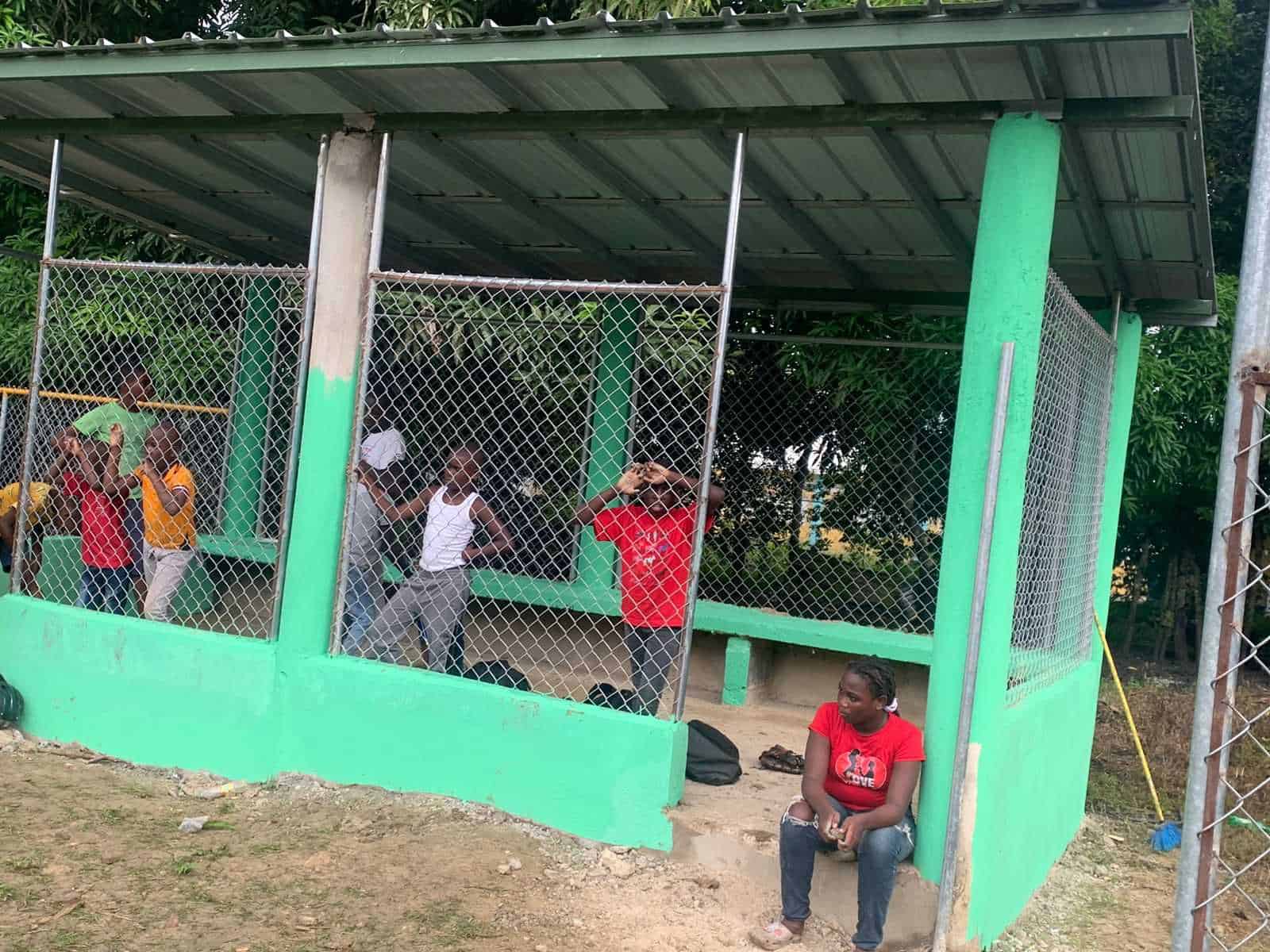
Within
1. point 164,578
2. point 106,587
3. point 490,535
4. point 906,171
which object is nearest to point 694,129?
point 906,171

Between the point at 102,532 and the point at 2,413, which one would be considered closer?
the point at 102,532

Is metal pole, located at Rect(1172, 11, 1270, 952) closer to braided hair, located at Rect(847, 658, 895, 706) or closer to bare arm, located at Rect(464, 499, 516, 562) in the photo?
braided hair, located at Rect(847, 658, 895, 706)

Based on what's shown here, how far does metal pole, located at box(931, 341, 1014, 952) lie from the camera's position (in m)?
4.12

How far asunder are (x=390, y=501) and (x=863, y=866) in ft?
9.10

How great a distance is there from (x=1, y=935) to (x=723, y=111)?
3.85 m

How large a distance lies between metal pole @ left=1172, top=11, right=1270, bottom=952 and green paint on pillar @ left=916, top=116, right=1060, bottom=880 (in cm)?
218

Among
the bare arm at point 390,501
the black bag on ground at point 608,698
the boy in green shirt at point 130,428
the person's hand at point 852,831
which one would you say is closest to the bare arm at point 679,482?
the black bag on ground at point 608,698

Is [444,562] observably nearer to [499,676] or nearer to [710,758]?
[499,676]

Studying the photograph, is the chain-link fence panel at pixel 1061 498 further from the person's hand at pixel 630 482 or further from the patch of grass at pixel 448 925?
the patch of grass at pixel 448 925

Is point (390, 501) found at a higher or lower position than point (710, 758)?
higher

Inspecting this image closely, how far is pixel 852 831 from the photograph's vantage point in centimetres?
412

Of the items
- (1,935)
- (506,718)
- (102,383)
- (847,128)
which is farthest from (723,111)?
(102,383)

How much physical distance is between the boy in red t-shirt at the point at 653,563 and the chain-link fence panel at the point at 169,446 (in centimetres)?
241

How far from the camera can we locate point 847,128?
464cm
